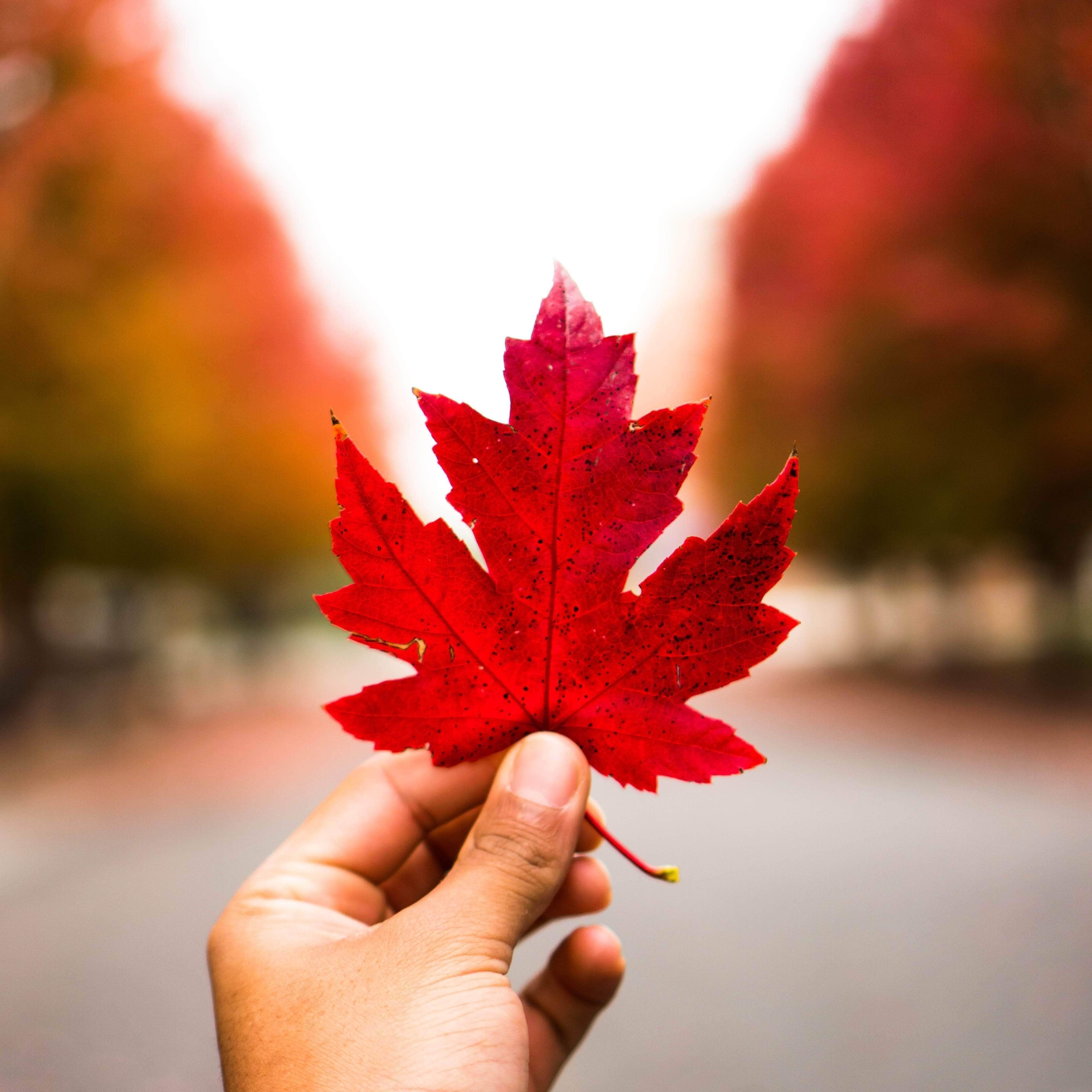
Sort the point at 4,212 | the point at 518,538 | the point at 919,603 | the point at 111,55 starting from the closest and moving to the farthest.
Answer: the point at 518,538
the point at 4,212
the point at 111,55
the point at 919,603

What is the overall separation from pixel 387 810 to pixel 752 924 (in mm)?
5365

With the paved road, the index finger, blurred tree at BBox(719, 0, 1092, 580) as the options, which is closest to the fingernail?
the index finger

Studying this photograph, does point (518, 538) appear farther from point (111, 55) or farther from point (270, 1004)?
point (111, 55)

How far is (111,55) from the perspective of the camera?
995 centimetres

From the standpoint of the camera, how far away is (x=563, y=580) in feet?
4.65

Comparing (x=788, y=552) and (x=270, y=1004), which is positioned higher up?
(x=788, y=552)

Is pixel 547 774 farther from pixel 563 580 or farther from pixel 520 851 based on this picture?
pixel 563 580

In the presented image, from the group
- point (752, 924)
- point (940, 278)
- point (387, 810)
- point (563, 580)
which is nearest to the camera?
point (563, 580)

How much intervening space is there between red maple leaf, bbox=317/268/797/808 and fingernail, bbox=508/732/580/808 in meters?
0.05

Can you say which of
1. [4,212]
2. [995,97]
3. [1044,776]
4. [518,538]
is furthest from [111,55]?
[1044,776]

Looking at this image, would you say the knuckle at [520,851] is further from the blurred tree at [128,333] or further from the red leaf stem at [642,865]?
the blurred tree at [128,333]

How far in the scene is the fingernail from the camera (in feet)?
4.83

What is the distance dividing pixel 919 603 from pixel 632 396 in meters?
25.8

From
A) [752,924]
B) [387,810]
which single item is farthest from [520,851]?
[752,924]
